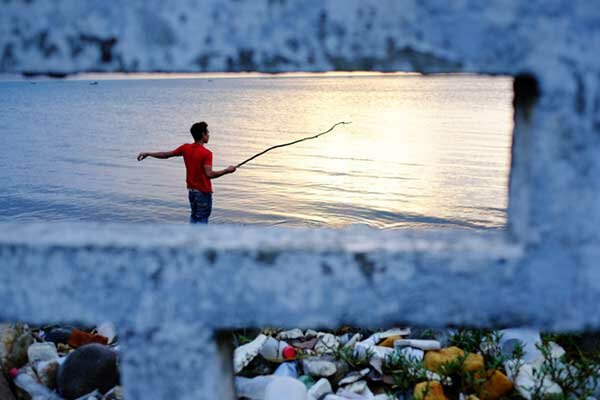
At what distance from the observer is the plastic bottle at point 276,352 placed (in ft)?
13.1

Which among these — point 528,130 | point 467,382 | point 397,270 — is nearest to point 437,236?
point 397,270

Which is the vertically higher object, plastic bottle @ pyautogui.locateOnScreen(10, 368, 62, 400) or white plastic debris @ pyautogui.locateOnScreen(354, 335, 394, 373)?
white plastic debris @ pyautogui.locateOnScreen(354, 335, 394, 373)

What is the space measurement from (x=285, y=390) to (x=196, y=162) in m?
3.89

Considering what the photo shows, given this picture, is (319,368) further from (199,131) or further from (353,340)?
(199,131)

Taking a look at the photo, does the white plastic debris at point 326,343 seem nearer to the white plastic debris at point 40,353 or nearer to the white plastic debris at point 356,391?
the white plastic debris at point 356,391

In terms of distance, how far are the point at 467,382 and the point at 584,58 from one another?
244 centimetres

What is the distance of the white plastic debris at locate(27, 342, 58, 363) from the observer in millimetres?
4055

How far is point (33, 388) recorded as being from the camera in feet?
12.0

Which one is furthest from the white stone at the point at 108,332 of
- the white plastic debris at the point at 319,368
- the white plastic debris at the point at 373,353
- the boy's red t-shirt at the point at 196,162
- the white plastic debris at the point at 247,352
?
the boy's red t-shirt at the point at 196,162

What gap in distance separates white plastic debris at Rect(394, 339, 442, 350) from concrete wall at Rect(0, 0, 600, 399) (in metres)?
2.59

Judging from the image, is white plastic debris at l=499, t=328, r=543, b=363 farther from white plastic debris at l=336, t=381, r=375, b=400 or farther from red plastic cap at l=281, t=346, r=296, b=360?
red plastic cap at l=281, t=346, r=296, b=360

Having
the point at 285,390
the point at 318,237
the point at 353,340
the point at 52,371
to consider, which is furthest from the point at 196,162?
the point at 318,237

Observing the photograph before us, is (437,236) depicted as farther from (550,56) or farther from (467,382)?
(467,382)

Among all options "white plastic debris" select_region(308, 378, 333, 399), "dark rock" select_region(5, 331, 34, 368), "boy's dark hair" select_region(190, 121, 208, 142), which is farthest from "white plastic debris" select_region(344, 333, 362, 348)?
"boy's dark hair" select_region(190, 121, 208, 142)
